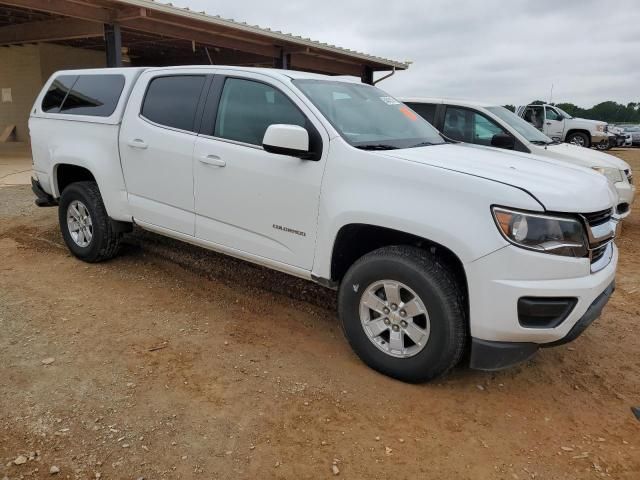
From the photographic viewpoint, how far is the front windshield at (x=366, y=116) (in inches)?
140

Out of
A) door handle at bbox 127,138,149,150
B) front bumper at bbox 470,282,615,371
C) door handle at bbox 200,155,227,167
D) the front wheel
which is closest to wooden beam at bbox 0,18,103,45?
door handle at bbox 127,138,149,150

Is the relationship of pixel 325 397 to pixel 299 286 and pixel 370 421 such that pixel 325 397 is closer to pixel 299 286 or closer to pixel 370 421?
pixel 370 421

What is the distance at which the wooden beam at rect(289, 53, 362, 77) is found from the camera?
54.5ft

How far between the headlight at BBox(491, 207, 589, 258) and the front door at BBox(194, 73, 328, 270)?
1.20m

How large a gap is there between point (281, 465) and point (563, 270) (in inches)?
70.0

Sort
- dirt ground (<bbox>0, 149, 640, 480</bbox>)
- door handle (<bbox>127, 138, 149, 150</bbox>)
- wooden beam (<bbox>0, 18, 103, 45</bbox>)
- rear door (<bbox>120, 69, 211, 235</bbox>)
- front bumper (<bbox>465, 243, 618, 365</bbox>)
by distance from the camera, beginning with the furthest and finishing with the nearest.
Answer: wooden beam (<bbox>0, 18, 103, 45</bbox>) < door handle (<bbox>127, 138, 149, 150</bbox>) < rear door (<bbox>120, 69, 211, 235</bbox>) < front bumper (<bbox>465, 243, 618, 365</bbox>) < dirt ground (<bbox>0, 149, 640, 480</bbox>)

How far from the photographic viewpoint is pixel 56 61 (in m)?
17.9

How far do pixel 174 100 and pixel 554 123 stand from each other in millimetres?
17538

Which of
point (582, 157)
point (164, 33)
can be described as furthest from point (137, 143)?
point (164, 33)

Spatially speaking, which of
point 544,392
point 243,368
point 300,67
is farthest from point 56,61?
point 544,392

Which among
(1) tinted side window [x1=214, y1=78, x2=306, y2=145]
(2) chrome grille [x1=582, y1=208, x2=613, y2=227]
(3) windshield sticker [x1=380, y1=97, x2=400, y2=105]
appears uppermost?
(3) windshield sticker [x1=380, y1=97, x2=400, y2=105]

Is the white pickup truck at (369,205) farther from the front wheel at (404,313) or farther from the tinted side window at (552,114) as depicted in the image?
the tinted side window at (552,114)

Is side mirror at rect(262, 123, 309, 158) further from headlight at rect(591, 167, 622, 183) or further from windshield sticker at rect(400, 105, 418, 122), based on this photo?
headlight at rect(591, 167, 622, 183)

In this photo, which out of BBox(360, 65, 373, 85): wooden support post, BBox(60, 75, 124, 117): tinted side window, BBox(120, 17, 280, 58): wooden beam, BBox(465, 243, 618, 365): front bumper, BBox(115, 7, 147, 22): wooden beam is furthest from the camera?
BBox(360, 65, 373, 85): wooden support post
